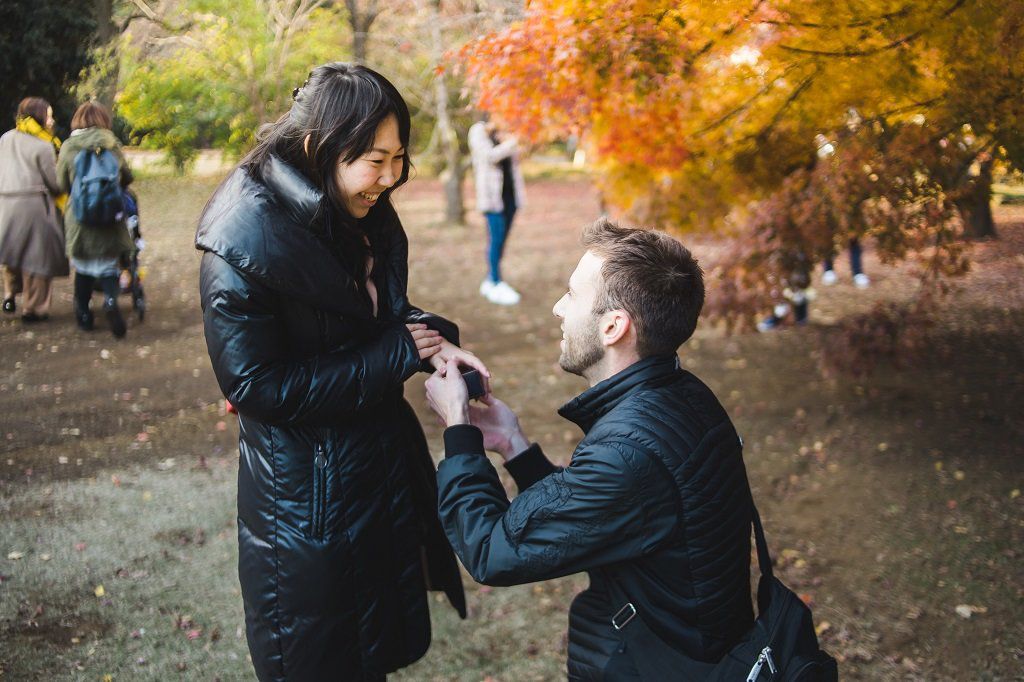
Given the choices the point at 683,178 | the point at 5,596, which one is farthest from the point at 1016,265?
the point at 5,596

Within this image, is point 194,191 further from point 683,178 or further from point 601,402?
point 601,402

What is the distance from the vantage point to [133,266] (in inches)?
280

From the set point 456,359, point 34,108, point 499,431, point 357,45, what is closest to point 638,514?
point 499,431

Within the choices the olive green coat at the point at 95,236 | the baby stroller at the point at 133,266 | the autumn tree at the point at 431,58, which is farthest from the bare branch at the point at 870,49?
the autumn tree at the point at 431,58

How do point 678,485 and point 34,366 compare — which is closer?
point 678,485

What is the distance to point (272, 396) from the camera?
6.33ft

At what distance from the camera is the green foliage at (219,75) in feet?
15.4

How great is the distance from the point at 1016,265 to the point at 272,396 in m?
7.49

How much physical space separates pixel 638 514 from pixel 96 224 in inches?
246

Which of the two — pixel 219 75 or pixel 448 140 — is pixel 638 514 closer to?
pixel 219 75

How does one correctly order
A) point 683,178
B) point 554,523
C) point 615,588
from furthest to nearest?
1. point 683,178
2. point 615,588
3. point 554,523

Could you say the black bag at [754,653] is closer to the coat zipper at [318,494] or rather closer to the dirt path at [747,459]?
the coat zipper at [318,494]

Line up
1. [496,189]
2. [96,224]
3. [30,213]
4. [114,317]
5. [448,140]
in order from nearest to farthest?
[30,213] → [96,224] → [114,317] → [496,189] → [448,140]

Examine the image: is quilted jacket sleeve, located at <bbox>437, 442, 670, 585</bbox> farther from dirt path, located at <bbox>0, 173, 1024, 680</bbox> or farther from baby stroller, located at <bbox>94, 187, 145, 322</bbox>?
baby stroller, located at <bbox>94, 187, 145, 322</bbox>
